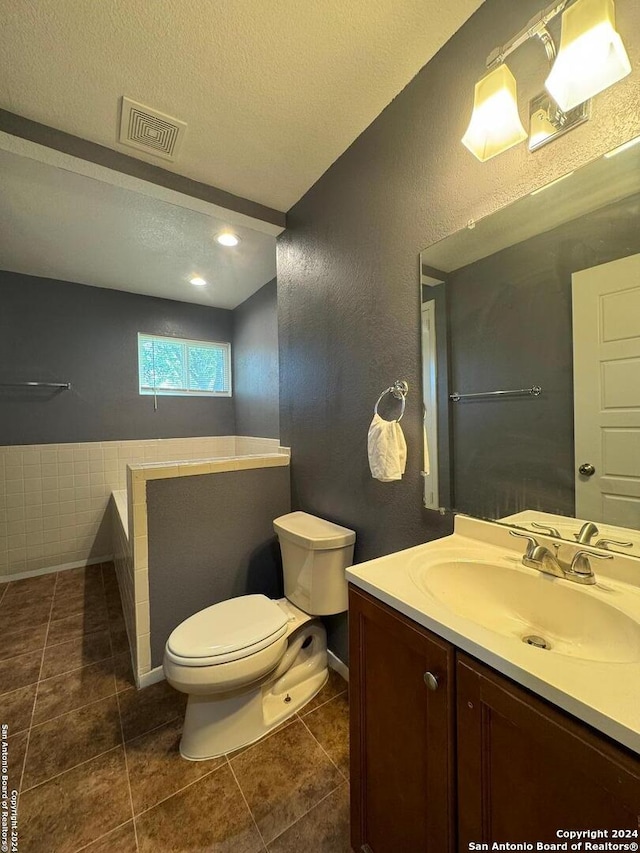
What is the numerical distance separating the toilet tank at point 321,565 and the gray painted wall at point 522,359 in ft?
1.95

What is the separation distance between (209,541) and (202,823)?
1003mm

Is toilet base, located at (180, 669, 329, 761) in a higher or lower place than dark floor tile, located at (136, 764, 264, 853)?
higher

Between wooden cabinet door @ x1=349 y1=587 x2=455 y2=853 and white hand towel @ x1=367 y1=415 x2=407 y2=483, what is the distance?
19.5 inches

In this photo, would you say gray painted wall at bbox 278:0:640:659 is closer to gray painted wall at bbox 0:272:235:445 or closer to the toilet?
the toilet

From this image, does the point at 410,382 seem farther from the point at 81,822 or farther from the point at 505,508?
the point at 81,822

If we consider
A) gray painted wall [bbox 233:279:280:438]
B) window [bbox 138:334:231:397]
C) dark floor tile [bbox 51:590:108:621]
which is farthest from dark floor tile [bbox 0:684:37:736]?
window [bbox 138:334:231:397]

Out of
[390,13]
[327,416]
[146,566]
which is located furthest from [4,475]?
[390,13]

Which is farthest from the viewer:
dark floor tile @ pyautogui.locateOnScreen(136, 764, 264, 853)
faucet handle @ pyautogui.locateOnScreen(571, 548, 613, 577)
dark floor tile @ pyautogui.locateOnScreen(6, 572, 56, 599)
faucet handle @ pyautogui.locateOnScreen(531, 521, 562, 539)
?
dark floor tile @ pyautogui.locateOnScreen(6, 572, 56, 599)

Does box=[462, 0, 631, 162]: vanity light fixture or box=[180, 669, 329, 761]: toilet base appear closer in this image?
box=[462, 0, 631, 162]: vanity light fixture

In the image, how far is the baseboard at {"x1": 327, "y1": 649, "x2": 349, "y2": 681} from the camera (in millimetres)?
1657

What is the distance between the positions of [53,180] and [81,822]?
277 centimetres

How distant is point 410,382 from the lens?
1.30m

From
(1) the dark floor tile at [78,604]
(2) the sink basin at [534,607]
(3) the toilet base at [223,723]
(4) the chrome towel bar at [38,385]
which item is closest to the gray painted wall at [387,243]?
(2) the sink basin at [534,607]

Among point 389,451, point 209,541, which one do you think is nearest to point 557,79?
point 389,451
